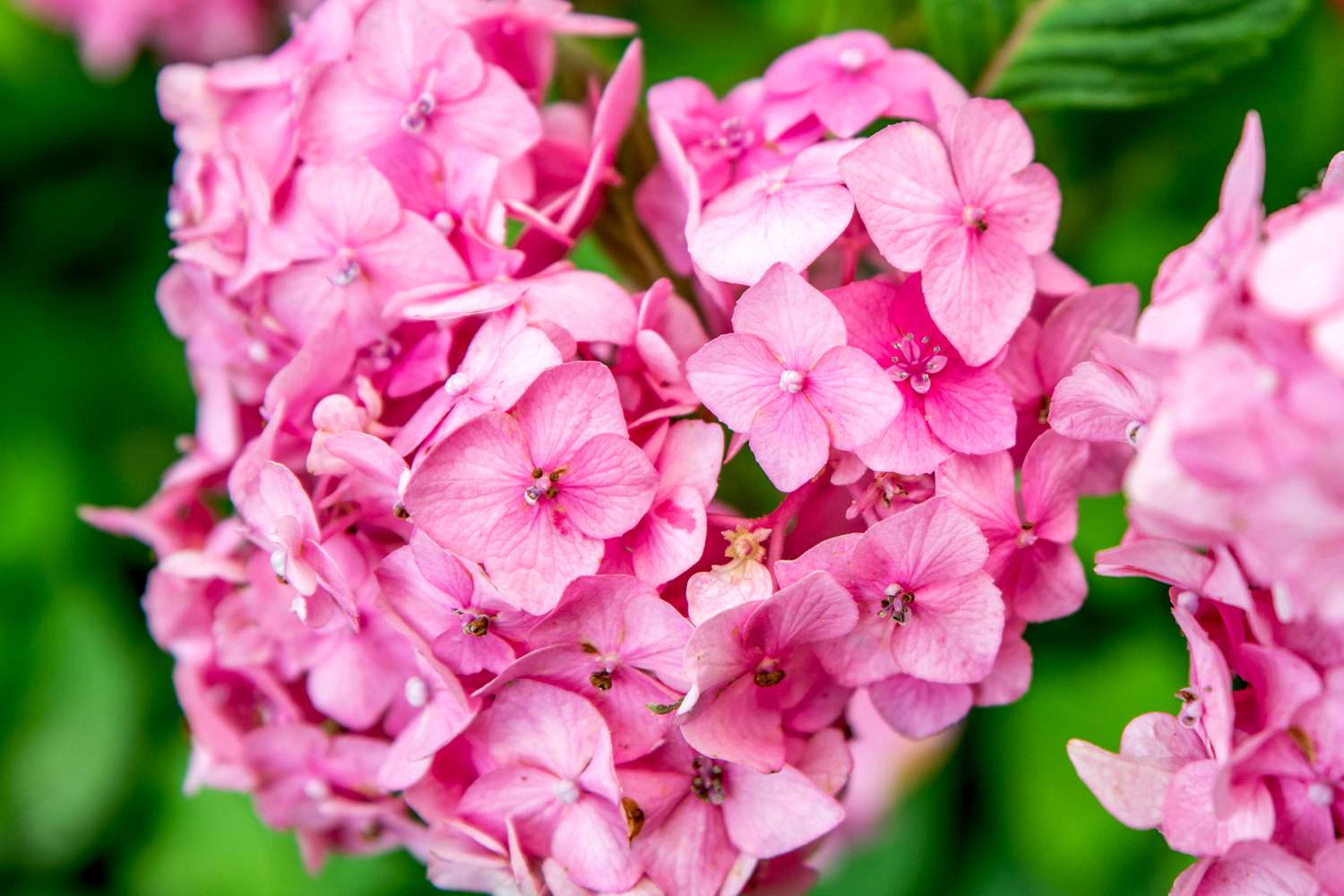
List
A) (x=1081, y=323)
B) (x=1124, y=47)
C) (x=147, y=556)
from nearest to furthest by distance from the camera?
(x=1081, y=323) → (x=1124, y=47) → (x=147, y=556)

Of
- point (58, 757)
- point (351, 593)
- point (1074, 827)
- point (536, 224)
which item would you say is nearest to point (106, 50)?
point (58, 757)

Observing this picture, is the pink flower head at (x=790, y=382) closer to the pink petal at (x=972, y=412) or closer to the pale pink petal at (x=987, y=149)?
the pink petal at (x=972, y=412)

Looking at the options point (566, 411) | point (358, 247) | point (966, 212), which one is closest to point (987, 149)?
point (966, 212)

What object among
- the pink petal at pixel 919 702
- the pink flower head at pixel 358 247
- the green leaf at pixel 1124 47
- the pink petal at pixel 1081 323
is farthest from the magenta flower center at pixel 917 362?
the green leaf at pixel 1124 47

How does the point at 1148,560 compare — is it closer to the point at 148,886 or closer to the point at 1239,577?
the point at 1239,577

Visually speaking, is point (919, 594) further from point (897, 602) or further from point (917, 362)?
point (917, 362)
